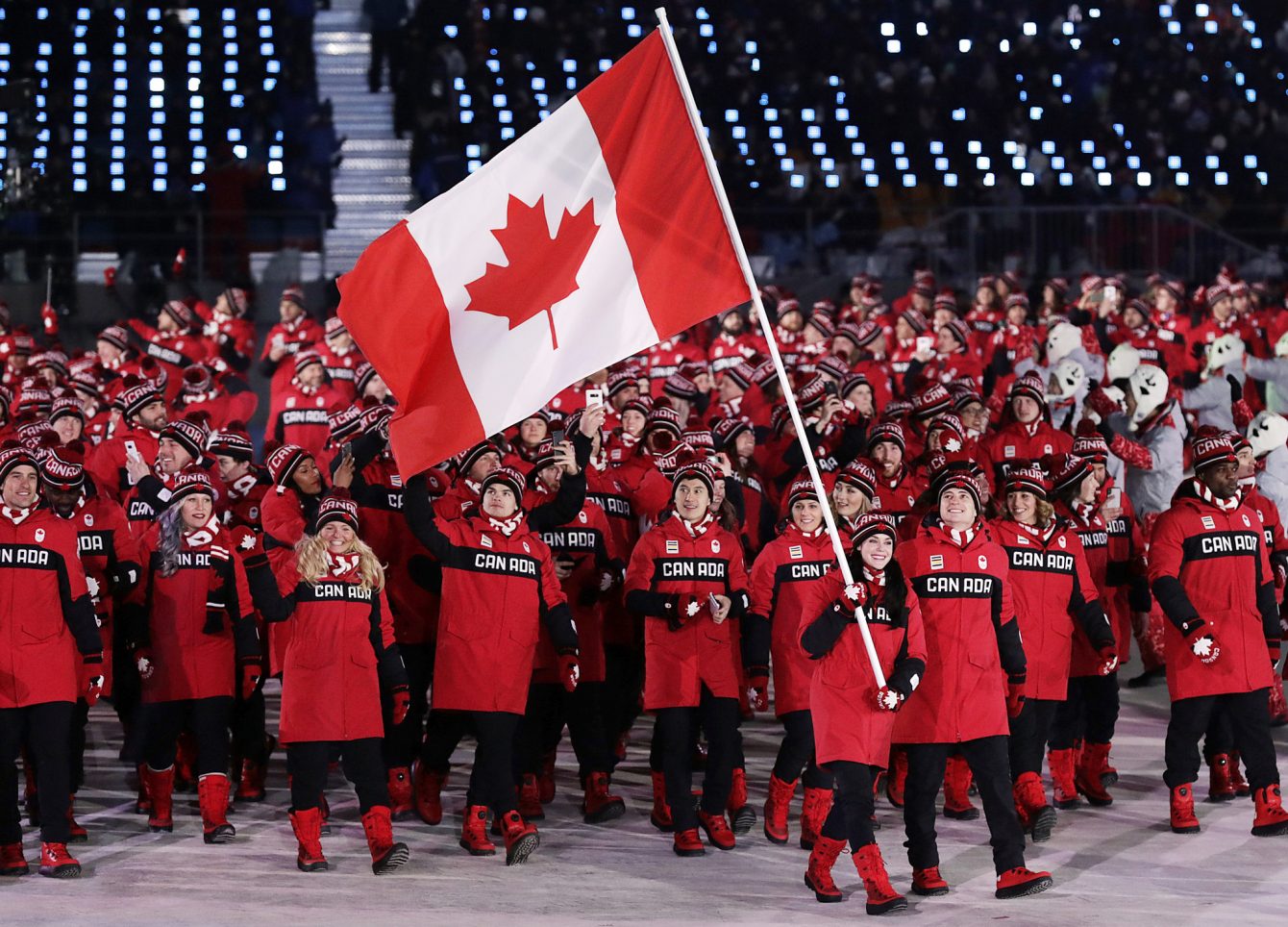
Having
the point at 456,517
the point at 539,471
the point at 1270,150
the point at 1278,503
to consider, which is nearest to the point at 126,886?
the point at 456,517

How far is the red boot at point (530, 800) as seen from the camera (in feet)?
32.9

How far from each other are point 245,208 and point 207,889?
1364cm

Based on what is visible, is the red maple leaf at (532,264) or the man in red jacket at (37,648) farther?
the man in red jacket at (37,648)

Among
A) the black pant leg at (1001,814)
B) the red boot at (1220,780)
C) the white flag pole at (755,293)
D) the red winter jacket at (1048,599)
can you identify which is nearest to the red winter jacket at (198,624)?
the white flag pole at (755,293)

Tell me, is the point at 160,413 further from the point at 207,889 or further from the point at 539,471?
the point at 207,889

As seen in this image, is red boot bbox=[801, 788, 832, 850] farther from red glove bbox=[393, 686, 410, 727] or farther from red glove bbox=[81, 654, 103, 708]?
red glove bbox=[81, 654, 103, 708]

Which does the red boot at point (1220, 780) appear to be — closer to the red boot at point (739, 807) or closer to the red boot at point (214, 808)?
the red boot at point (739, 807)

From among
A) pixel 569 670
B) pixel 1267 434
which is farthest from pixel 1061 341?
pixel 569 670

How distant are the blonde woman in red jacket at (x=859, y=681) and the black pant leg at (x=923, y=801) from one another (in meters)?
0.20

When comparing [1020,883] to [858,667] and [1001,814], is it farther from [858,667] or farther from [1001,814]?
[858,667]

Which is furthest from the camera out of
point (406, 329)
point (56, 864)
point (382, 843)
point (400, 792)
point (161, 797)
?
point (400, 792)

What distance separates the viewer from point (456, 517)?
988 centimetres

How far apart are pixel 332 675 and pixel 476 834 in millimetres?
1039

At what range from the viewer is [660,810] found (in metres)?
9.83
